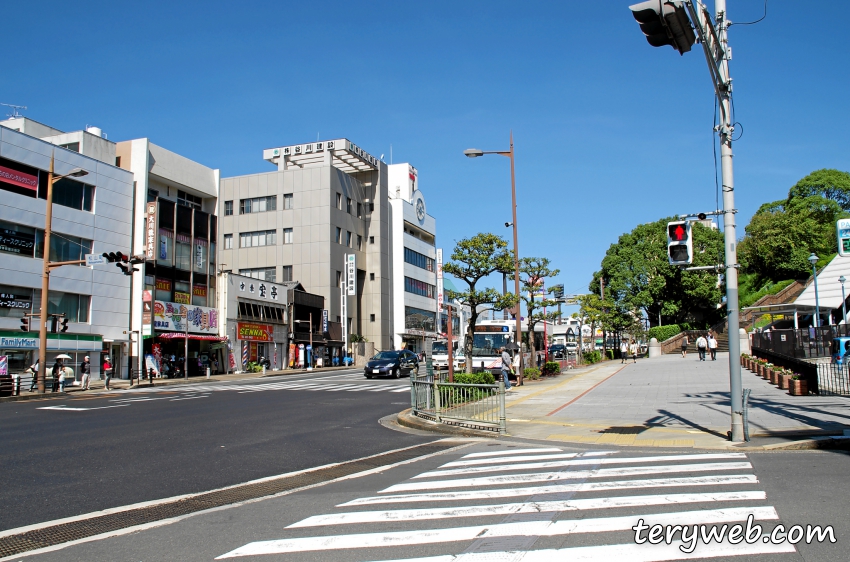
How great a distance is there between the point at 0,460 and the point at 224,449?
3.46 meters

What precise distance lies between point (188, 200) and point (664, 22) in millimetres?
51258

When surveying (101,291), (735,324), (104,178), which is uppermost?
(104,178)

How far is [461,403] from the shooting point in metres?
14.4

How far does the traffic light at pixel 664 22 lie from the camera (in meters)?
7.75

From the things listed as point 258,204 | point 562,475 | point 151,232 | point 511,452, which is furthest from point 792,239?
point 562,475

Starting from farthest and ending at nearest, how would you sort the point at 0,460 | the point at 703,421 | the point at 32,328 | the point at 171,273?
the point at 171,273, the point at 32,328, the point at 703,421, the point at 0,460

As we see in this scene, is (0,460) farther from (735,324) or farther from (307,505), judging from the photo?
(735,324)

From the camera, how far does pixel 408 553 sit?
5.14 m

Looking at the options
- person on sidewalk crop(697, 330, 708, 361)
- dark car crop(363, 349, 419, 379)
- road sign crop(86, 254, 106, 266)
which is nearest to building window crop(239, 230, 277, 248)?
dark car crop(363, 349, 419, 379)

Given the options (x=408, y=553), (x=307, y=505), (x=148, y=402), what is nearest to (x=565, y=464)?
(x=307, y=505)

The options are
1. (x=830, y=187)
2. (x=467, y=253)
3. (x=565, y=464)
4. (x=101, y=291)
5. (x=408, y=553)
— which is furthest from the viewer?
(x=830, y=187)

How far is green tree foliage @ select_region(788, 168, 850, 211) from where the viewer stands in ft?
225

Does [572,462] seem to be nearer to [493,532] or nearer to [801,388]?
[493,532]

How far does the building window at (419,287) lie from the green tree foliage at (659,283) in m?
25.5
